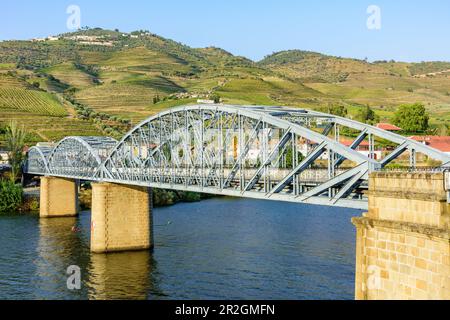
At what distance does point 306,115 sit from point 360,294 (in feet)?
66.6

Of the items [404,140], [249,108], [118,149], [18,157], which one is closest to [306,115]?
[249,108]

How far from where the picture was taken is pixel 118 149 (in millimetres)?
68562

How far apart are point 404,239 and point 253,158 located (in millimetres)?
60847

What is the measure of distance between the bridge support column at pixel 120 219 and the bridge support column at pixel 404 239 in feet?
124

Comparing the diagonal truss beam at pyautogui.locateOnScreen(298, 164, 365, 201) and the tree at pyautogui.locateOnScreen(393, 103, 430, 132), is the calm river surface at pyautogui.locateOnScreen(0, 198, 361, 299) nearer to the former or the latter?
the diagonal truss beam at pyautogui.locateOnScreen(298, 164, 365, 201)

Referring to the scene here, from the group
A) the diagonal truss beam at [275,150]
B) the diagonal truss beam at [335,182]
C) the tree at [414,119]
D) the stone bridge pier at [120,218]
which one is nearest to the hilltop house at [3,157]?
the stone bridge pier at [120,218]

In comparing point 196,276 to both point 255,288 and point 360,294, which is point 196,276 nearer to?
point 255,288

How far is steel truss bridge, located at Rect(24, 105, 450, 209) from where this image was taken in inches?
1353

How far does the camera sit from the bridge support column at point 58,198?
8894cm

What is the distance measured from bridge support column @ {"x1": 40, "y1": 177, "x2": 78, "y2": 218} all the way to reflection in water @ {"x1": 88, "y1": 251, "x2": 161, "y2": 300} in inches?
1230

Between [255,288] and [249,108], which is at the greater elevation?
[249,108]

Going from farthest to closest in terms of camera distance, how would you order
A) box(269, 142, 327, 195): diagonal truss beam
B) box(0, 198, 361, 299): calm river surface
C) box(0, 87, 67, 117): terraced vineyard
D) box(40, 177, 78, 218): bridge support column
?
box(0, 87, 67, 117): terraced vineyard
box(40, 177, 78, 218): bridge support column
box(0, 198, 361, 299): calm river surface
box(269, 142, 327, 195): diagonal truss beam

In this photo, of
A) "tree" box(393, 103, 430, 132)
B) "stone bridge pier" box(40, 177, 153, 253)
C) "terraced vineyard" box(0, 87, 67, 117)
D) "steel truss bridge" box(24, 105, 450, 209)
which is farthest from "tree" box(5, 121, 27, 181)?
"tree" box(393, 103, 430, 132)

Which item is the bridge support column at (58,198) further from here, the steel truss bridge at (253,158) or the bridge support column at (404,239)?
the bridge support column at (404,239)
